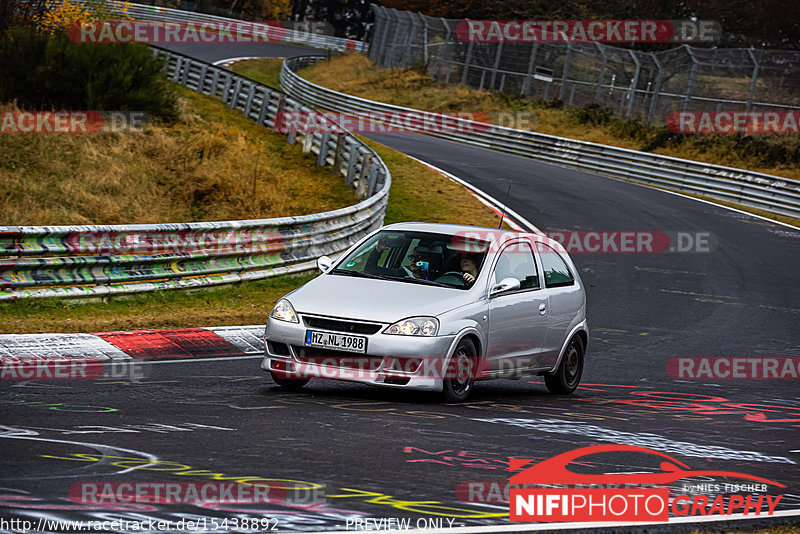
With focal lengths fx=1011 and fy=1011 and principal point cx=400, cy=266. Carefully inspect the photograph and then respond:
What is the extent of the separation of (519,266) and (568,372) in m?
1.45

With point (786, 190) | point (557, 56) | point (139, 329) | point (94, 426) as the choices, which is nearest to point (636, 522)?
point (94, 426)

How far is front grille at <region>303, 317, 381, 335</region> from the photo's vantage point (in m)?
8.27

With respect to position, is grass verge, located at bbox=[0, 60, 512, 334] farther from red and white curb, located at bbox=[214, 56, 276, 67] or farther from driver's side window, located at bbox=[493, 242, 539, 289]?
red and white curb, located at bbox=[214, 56, 276, 67]

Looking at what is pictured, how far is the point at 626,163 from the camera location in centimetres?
3378

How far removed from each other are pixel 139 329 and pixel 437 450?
18.6 feet

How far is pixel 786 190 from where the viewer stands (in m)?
29.0

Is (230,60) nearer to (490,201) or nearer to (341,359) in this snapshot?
(490,201)

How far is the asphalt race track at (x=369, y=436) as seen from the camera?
16.7ft
